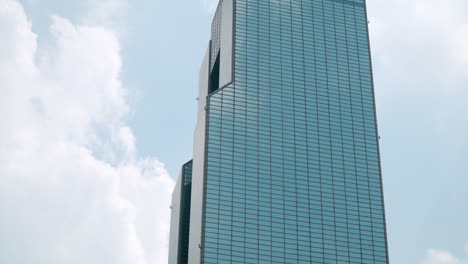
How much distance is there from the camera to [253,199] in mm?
159750

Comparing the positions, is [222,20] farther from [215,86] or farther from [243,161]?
[243,161]

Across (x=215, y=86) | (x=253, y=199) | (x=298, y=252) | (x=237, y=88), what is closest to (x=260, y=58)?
(x=237, y=88)

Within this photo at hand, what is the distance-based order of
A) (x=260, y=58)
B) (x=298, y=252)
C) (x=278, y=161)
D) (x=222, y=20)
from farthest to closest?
(x=222, y=20) → (x=260, y=58) → (x=278, y=161) → (x=298, y=252)

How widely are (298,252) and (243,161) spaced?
74.4 ft

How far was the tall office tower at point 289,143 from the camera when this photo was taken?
514 ft

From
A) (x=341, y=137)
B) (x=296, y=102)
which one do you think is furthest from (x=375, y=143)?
(x=296, y=102)

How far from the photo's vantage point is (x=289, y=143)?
169m

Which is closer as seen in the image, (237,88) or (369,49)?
(237,88)

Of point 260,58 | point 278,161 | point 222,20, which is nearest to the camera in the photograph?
point 278,161

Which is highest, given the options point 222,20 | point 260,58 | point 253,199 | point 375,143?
point 222,20

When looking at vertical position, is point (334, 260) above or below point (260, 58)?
below

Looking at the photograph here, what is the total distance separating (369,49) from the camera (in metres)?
190

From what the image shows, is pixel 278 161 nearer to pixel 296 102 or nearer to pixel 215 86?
pixel 296 102

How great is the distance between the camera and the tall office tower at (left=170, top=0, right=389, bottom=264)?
514 feet
